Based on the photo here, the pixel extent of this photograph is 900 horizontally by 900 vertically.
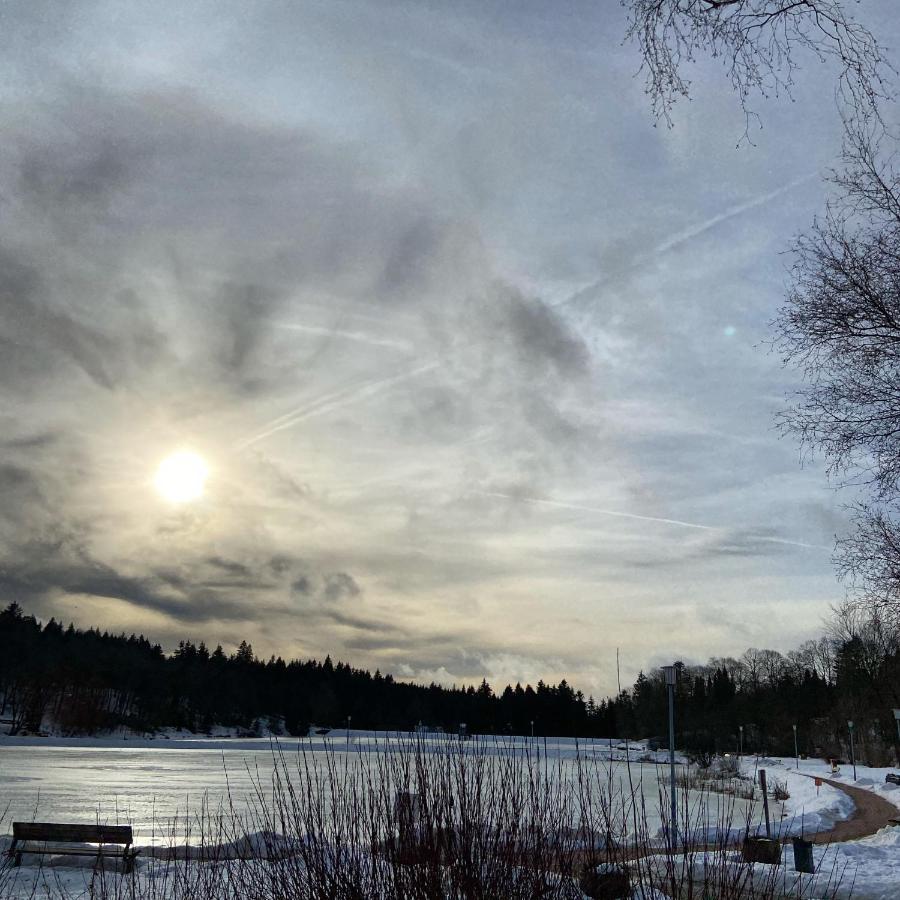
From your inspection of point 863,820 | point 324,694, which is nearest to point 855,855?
point 863,820

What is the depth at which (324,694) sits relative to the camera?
6334 inches

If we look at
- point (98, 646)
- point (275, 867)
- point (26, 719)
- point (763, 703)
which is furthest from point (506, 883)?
point (98, 646)

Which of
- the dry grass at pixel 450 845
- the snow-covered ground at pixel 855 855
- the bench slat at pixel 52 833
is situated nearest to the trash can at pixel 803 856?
the snow-covered ground at pixel 855 855

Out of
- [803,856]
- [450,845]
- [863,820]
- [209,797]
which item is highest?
[450,845]

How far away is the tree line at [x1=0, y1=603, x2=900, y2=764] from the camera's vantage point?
7362cm

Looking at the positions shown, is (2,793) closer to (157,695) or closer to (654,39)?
(654,39)

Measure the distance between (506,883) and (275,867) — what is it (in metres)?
1.71

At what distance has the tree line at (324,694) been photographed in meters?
73.6

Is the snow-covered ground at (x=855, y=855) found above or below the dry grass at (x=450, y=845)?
below

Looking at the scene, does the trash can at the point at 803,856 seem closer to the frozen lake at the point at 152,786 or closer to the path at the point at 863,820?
the frozen lake at the point at 152,786

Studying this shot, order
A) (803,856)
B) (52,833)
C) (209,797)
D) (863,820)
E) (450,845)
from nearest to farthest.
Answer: (450,845) < (803,856) < (52,833) < (863,820) < (209,797)

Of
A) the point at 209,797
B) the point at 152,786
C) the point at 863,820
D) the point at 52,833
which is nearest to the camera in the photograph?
the point at 52,833

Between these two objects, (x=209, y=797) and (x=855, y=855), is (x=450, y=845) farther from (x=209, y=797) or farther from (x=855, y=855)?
(x=209, y=797)

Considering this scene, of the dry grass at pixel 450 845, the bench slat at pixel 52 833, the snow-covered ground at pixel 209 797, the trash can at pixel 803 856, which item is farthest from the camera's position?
the bench slat at pixel 52 833
